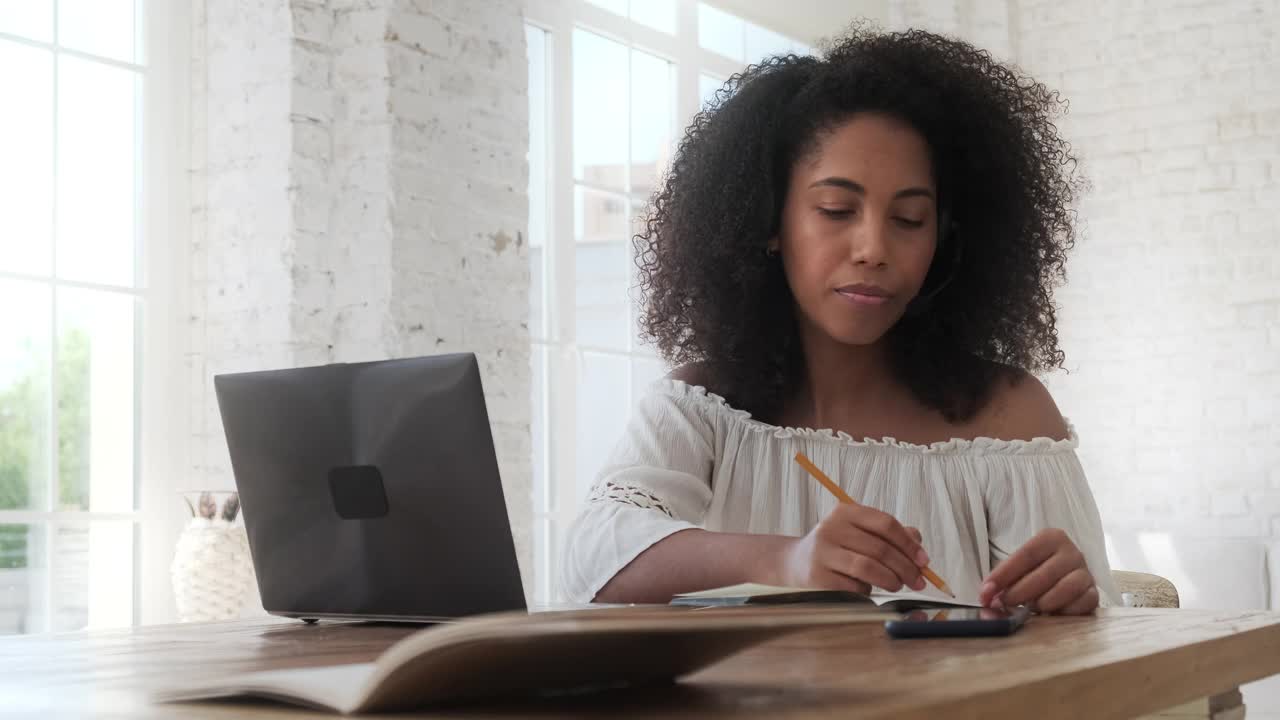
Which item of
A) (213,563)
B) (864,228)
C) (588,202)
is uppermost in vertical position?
(588,202)

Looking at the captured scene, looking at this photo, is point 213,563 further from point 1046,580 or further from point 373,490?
point 1046,580

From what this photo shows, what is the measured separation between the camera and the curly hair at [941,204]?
6.05ft

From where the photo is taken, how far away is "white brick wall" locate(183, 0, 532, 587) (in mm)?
3486

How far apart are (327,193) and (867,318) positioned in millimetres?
2168

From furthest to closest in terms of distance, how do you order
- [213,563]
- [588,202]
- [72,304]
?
[588,202] < [72,304] < [213,563]

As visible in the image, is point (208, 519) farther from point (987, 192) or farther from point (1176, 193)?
point (1176, 193)

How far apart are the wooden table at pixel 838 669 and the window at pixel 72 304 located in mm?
2231

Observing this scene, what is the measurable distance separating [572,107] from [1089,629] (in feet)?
12.7

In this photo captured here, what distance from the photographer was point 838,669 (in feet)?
2.37

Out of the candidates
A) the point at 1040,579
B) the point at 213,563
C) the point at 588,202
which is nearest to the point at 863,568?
the point at 1040,579

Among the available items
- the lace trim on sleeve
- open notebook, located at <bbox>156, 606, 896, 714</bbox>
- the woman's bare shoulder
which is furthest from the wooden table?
the woman's bare shoulder

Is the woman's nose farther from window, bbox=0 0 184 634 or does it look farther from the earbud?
window, bbox=0 0 184 634

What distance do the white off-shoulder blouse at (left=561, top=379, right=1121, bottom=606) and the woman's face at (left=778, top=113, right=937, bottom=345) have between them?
16 centimetres

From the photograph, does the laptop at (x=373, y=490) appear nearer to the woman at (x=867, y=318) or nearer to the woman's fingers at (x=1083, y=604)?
the woman at (x=867, y=318)
